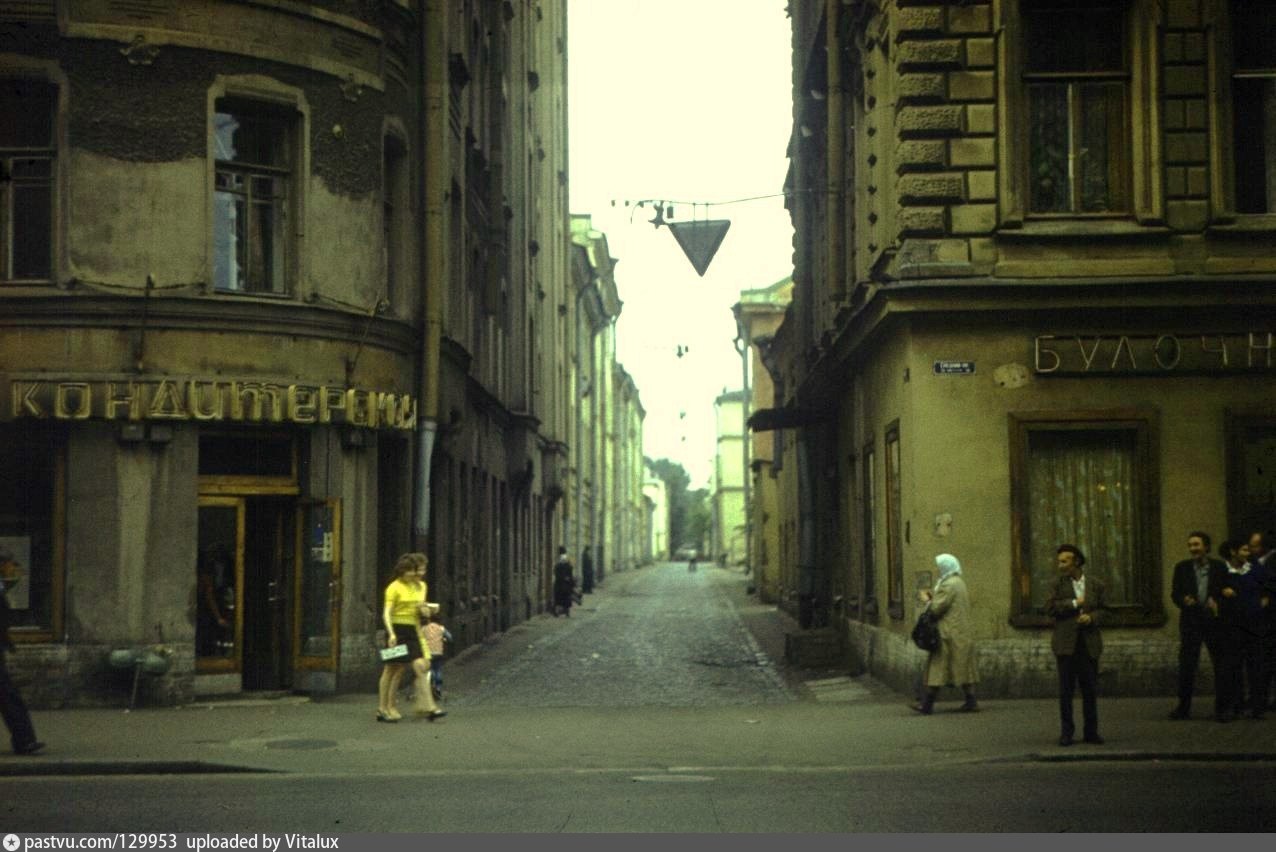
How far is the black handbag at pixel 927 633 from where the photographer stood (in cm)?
1988

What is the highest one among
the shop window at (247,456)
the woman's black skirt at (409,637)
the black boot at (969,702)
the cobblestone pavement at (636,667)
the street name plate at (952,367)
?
the street name plate at (952,367)

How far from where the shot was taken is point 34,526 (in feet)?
69.7

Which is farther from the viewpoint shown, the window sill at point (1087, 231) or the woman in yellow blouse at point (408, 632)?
the window sill at point (1087, 231)

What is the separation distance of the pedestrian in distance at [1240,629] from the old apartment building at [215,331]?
10065 mm

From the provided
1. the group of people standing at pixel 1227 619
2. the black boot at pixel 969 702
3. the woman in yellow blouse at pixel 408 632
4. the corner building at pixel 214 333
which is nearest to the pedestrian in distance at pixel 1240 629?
the group of people standing at pixel 1227 619

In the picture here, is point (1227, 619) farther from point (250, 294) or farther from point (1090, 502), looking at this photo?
point (250, 294)

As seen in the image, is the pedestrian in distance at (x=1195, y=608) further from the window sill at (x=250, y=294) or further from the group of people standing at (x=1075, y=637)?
the window sill at (x=250, y=294)

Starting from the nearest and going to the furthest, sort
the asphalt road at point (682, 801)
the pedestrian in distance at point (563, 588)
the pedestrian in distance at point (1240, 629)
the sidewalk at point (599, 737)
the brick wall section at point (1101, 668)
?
the asphalt road at point (682, 801), the sidewalk at point (599, 737), the pedestrian in distance at point (1240, 629), the brick wall section at point (1101, 668), the pedestrian in distance at point (563, 588)

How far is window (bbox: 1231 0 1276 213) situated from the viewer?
70.1 ft

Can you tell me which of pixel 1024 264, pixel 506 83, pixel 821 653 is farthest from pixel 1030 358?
pixel 506 83

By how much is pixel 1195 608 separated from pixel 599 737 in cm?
609

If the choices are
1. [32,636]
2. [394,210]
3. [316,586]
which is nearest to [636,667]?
[316,586]

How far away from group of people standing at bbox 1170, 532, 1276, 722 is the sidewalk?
1.52 ft

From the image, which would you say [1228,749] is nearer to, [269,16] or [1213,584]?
[1213,584]
